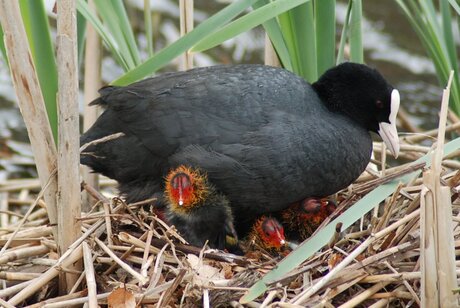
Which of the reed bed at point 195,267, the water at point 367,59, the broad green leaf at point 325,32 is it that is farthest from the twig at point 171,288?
the water at point 367,59

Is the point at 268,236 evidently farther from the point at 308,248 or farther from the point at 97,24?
the point at 97,24

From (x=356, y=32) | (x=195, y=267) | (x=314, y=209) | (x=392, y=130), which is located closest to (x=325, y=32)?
(x=356, y=32)

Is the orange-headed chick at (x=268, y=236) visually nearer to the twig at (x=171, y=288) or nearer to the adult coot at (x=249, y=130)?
the adult coot at (x=249, y=130)

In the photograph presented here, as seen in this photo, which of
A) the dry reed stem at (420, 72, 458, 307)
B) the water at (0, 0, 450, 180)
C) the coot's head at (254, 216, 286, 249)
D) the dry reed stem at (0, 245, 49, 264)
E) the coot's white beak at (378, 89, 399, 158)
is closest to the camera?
the dry reed stem at (420, 72, 458, 307)

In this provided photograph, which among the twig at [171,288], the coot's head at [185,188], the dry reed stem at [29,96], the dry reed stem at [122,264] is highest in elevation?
the dry reed stem at [29,96]

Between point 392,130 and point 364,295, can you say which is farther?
point 392,130

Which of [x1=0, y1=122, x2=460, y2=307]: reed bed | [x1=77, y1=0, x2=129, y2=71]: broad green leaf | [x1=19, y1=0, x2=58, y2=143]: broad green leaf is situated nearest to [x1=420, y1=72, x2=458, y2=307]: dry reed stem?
[x1=0, y1=122, x2=460, y2=307]: reed bed

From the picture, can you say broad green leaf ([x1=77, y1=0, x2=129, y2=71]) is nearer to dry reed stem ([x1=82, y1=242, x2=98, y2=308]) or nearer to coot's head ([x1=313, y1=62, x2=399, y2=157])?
coot's head ([x1=313, y1=62, x2=399, y2=157])
